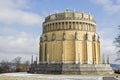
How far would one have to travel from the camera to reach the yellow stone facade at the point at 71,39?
64.9 metres

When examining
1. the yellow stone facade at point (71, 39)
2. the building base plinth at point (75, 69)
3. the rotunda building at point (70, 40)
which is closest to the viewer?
the building base plinth at point (75, 69)

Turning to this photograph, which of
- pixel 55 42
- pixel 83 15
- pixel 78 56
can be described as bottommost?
pixel 78 56

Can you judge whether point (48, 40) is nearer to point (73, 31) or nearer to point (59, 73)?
point (73, 31)

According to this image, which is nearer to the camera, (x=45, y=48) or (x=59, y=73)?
(x=59, y=73)

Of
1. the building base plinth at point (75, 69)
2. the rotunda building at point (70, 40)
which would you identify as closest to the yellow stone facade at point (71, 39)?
the rotunda building at point (70, 40)

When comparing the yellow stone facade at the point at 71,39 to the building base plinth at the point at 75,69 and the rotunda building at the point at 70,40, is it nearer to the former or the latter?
the rotunda building at the point at 70,40

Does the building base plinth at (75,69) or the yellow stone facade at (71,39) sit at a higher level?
the yellow stone facade at (71,39)

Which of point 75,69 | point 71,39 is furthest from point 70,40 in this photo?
point 75,69

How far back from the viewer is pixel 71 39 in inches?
2566

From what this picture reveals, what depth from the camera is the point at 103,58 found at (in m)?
68.8

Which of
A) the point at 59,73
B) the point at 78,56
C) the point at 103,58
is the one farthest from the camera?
the point at 103,58

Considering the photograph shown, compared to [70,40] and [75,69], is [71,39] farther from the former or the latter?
[75,69]

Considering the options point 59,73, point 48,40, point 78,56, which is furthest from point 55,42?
point 59,73

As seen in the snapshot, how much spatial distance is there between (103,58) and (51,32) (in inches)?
663
